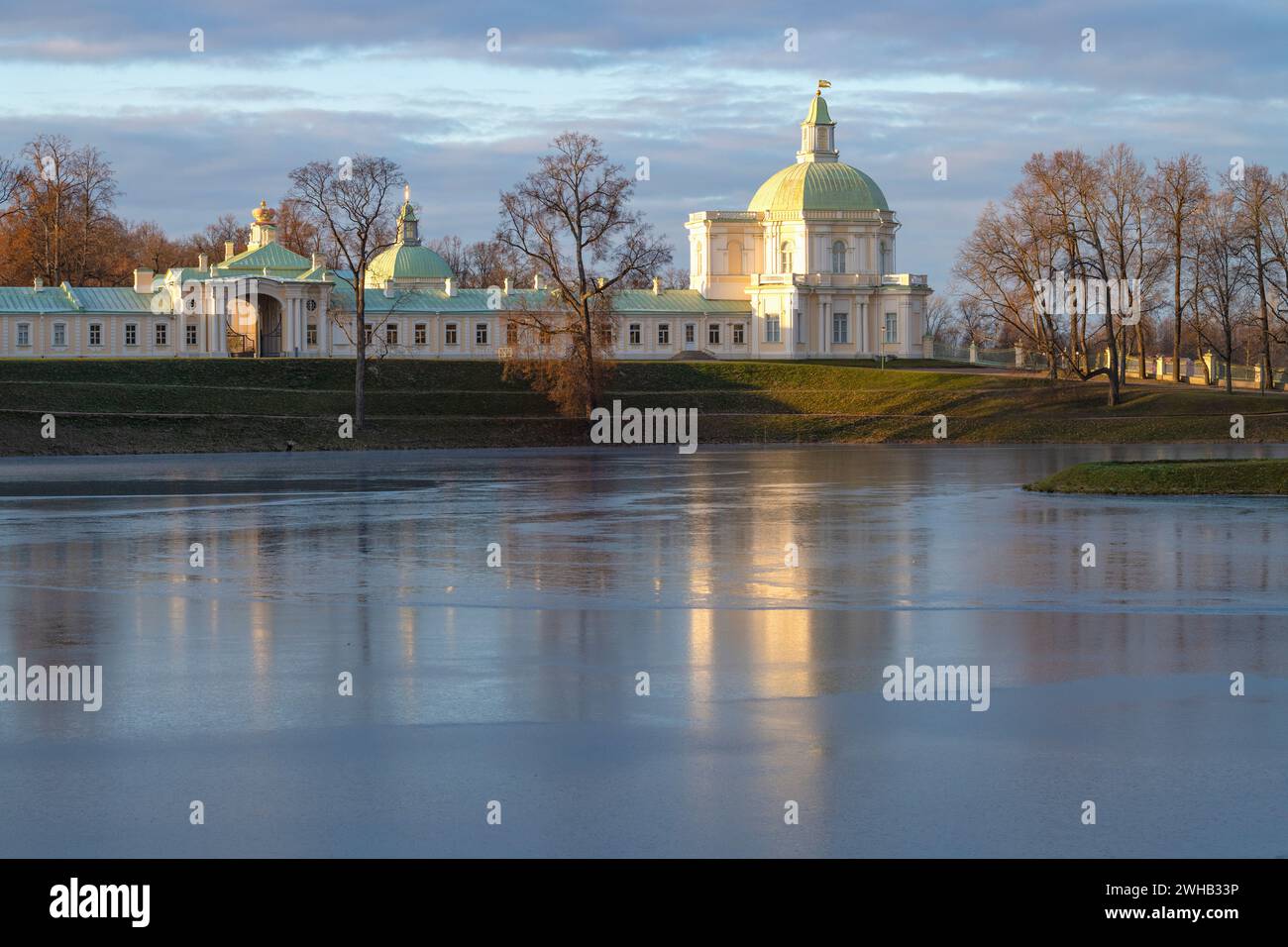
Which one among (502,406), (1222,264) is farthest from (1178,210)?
(502,406)

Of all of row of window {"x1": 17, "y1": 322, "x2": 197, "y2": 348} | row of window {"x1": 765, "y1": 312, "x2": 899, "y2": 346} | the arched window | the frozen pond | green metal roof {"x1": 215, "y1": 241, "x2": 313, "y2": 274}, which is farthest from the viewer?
the arched window

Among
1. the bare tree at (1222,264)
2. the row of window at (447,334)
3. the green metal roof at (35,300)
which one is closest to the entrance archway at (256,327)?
the row of window at (447,334)

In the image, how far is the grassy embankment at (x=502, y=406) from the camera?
61750mm

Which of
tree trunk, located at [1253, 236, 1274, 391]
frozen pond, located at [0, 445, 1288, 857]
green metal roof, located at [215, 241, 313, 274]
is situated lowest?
frozen pond, located at [0, 445, 1288, 857]

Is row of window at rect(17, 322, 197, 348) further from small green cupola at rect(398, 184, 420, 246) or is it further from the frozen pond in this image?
the frozen pond

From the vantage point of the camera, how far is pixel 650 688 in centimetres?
1202

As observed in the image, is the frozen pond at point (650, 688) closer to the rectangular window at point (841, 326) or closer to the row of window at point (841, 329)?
the row of window at point (841, 329)

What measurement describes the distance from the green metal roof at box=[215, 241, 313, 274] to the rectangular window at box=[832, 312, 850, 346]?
37319 millimetres

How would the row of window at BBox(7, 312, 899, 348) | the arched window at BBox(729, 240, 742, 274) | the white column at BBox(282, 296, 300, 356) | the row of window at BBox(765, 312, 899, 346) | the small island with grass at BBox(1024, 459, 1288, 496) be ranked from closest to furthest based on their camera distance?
the small island with grass at BBox(1024, 459, 1288, 496)
the row of window at BBox(7, 312, 899, 348)
the white column at BBox(282, 296, 300, 356)
the row of window at BBox(765, 312, 899, 346)
the arched window at BBox(729, 240, 742, 274)

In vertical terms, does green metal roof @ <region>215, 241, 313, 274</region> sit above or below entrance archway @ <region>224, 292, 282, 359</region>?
above

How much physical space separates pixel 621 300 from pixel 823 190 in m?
17.4

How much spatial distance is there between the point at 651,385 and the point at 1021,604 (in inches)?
2779

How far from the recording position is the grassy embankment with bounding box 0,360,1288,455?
203 ft

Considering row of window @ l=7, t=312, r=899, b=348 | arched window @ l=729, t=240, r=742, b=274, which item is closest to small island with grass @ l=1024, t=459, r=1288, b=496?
row of window @ l=7, t=312, r=899, b=348
